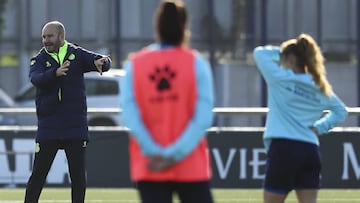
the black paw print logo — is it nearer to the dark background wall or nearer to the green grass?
the green grass

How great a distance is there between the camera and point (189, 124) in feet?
19.9

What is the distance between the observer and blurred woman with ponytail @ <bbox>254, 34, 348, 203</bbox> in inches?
302

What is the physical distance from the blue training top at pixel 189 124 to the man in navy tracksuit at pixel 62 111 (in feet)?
12.1

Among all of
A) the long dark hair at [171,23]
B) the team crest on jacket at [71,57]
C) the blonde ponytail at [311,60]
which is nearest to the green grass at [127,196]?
the team crest on jacket at [71,57]

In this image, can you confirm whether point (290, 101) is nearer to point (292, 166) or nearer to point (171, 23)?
point (292, 166)

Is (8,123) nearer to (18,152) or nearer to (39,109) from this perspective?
(18,152)

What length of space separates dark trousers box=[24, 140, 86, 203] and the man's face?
31.6 inches

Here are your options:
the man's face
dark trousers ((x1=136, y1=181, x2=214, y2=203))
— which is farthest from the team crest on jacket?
dark trousers ((x1=136, y1=181, x2=214, y2=203))

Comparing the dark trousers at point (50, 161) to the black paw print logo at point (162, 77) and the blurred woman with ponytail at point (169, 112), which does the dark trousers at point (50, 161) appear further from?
the black paw print logo at point (162, 77)

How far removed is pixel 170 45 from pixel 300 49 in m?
1.70

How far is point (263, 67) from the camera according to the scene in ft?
25.6

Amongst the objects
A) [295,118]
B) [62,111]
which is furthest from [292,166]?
[62,111]

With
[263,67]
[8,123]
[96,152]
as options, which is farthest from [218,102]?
[263,67]

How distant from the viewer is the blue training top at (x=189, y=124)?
237 inches
